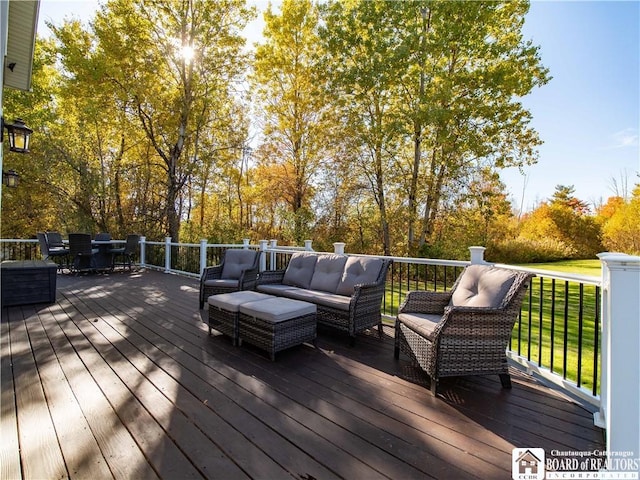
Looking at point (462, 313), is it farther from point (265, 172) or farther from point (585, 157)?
point (585, 157)

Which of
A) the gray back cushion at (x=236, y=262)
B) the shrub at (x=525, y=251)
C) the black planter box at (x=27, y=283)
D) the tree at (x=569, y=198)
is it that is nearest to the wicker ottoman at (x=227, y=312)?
the gray back cushion at (x=236, y=262)

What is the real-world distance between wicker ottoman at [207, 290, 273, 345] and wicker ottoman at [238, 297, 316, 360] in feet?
0.25

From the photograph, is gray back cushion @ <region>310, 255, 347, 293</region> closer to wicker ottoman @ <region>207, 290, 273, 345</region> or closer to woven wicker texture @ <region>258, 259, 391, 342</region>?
woven wicker texture @ <region>258, 259, 391, 342</region>

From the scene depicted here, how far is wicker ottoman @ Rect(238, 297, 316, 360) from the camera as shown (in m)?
2.88

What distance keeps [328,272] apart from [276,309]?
3.97 ft

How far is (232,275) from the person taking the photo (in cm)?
488

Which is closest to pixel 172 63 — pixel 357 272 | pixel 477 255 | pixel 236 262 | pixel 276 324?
pixel 236 262

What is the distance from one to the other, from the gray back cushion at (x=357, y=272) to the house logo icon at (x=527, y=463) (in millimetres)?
2070

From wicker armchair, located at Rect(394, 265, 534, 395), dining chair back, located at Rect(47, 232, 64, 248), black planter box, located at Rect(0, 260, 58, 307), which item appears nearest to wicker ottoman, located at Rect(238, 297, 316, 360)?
wicker armchair, located at Rect(394, 265, 534, 395)

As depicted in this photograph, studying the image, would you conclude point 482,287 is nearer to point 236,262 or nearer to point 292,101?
point 236,262

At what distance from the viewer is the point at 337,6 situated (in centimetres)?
937

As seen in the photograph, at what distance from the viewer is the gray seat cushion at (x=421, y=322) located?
8.20 feet

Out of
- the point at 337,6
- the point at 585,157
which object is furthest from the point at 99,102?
the point at 585,157

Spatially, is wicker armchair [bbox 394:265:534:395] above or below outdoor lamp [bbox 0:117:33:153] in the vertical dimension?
below
